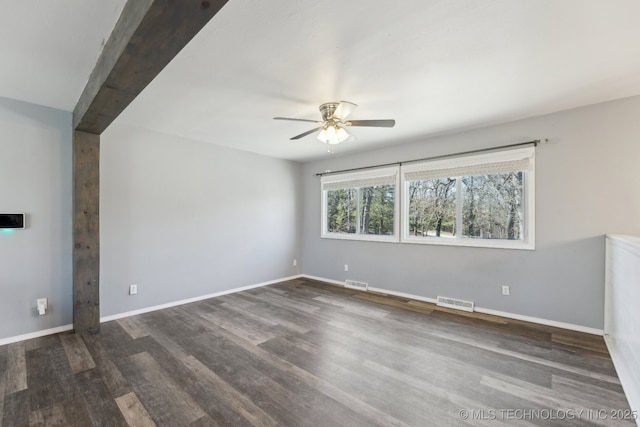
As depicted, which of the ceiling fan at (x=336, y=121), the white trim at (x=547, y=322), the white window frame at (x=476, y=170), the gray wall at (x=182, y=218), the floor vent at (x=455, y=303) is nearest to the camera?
the ceiling fan at (x=336, y=121)

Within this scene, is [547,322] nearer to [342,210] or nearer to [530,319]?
[530,319]

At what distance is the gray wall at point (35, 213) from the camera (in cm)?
278

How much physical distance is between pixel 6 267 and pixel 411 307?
460cm

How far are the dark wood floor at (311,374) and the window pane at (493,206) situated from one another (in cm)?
113

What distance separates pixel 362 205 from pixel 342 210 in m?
0.46

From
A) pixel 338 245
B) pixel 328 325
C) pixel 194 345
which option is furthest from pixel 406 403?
pixel 338 245

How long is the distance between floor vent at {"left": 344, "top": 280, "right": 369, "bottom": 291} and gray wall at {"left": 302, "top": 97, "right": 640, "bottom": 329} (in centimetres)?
100

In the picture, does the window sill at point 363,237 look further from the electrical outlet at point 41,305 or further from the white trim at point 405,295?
the electrical outlet at point 41,305

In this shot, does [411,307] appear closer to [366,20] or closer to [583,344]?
[583,344]

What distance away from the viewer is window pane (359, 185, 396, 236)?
183 inches

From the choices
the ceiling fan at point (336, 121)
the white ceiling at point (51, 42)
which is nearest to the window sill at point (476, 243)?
the ceiling fan at point (336, 121)

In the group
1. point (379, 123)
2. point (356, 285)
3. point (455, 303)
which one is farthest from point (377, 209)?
point (379, 123)

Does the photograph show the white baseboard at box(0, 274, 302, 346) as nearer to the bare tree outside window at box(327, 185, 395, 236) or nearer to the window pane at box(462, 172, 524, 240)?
the bare tree outside window at box(327, 185, 395, 236)

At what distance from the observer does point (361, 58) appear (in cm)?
207
